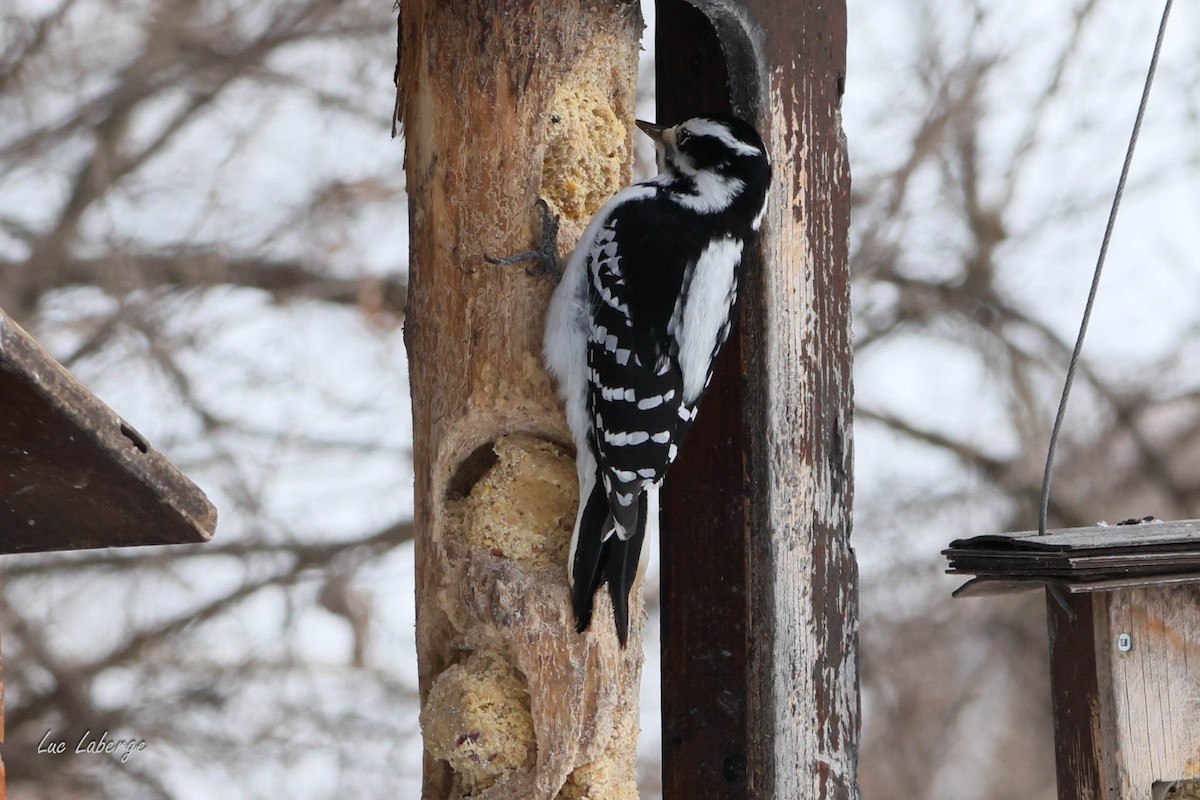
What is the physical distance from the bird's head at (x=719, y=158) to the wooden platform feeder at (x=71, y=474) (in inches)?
28.8

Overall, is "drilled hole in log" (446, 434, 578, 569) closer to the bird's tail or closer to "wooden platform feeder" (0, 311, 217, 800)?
the bird's tail

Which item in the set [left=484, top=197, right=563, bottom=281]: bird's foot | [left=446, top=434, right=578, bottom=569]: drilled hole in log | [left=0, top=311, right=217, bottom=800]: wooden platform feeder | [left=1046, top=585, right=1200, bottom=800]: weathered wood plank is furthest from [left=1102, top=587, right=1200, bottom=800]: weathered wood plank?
[left=0, top=311, right=217, bottom=800]: wooden platform feeder

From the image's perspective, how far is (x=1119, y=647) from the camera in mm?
1351

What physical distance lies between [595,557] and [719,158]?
19.7 inches

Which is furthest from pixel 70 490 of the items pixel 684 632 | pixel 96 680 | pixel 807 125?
pixel 96 680

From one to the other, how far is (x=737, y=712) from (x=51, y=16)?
243 centimetres

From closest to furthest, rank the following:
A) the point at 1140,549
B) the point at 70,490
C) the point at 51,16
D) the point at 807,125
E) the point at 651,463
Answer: the point at 70,490
the point at 1140,549
the point at 651,463
the point at 807,125
the point at 51,16

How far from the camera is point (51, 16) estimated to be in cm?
304

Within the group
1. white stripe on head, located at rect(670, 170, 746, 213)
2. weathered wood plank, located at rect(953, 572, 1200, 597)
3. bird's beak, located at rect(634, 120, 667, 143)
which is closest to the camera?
weathered wood plank, located at rect(953, 572, 1200, 597)

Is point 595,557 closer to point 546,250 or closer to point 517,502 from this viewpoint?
point 517,502

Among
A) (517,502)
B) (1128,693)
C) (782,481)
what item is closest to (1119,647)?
(1128,693)

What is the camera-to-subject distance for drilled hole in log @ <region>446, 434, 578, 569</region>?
4.91 ft

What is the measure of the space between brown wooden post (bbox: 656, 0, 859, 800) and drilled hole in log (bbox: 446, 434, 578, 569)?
0.59 feet

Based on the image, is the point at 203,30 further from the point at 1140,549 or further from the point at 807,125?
the point at 1140,549
